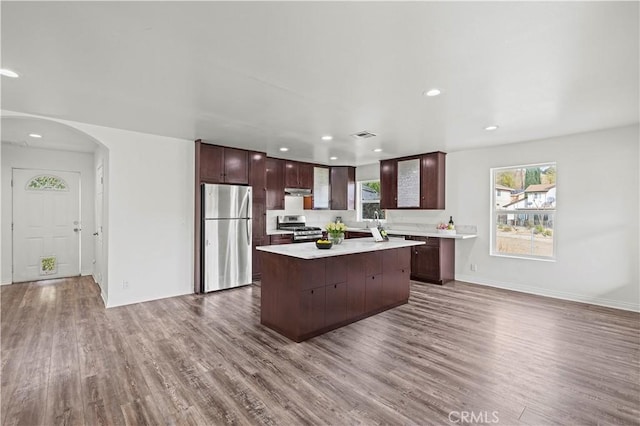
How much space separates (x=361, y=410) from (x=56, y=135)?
18.6 ft

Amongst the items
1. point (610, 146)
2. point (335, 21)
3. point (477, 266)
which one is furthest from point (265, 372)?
point (610, 146)

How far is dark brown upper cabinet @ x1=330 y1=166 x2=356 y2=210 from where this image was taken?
25.3 feet

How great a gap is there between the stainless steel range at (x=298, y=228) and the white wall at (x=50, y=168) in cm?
379

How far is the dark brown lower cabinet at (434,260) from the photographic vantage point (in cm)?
563

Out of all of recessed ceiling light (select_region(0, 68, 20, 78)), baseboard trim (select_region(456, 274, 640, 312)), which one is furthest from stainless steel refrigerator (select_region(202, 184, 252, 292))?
baseboard trim (select_region(456, 274, 640, 312))

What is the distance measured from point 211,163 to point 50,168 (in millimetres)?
3352

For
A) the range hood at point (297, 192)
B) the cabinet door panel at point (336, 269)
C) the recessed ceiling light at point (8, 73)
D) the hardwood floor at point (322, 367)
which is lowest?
the hardwood floor at point (322, 367)

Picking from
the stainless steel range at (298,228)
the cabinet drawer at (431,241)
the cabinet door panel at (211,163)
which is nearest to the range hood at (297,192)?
the stainless steel range at (298,228)

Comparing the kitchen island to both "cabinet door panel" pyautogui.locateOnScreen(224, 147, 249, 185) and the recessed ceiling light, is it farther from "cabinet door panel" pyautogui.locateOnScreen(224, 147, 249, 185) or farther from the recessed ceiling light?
the recessed ceiling light

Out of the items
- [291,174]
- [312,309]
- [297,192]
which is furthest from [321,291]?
[291,174]

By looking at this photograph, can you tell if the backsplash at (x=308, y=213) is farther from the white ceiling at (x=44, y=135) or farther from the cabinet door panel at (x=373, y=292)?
the white ceiling at (x=44, y=135)

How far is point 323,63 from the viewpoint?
236 cm

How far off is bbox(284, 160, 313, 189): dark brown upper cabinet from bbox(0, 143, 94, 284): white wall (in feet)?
12.8

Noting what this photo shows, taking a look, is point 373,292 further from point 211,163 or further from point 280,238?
point 211,163
